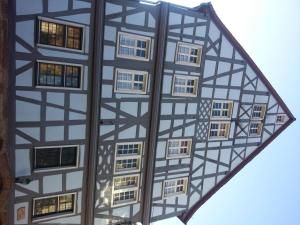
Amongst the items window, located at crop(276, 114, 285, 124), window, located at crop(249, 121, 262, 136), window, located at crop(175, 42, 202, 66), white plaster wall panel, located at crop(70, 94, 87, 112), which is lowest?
window, located at crop(249, 121, 262, 136)

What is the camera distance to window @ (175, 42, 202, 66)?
1809cm

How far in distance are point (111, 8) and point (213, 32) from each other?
6.19 m

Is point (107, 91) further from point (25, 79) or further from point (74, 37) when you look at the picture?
point (25, 79)

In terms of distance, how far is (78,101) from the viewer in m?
15.3

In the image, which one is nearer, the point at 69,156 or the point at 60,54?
the point at 60,54

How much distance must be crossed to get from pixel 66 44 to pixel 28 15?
5.91 feet

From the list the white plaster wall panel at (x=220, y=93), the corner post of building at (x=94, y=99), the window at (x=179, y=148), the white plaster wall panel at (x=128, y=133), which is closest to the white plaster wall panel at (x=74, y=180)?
the corner post of building at (x=94, y=99)

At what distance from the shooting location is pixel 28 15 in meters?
13.6

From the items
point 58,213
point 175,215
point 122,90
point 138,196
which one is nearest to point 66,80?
point 122,90

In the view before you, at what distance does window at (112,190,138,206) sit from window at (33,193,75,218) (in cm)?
218

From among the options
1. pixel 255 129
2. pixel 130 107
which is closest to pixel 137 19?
pixel 130 107

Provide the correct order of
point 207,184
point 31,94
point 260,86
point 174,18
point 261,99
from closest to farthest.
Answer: point 31,94 < point 174,18 < point 207,184 < point 260,86 < point 261,99

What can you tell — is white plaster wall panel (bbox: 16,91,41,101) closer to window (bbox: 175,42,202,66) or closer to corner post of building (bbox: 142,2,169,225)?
corner post of building (bbox: 142,2,169,225)

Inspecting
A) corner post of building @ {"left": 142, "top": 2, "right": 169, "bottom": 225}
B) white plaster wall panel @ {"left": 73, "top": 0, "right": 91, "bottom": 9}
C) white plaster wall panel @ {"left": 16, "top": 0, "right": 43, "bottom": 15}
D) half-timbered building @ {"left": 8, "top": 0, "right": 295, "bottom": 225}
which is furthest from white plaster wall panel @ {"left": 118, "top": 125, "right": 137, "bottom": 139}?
white plaster wall panel @ {"left": 16, "top": 0, "right": 43, "bottom": 15}
